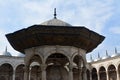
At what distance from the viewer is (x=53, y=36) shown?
824cm

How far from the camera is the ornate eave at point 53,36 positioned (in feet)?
26.7

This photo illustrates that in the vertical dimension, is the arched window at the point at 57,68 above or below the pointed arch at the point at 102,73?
below

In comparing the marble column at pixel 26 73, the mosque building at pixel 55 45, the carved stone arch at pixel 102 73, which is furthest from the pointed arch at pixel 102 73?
the marble column at pixel 26 73

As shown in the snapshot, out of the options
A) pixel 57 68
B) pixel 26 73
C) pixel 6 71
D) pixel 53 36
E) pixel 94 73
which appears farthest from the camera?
pixel 94 73

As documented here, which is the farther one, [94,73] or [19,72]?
[94,73]

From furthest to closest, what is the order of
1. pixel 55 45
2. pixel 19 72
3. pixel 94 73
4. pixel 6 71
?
pixel 94 73, pixel 19 72, pixel 6 71, pixel 55 45

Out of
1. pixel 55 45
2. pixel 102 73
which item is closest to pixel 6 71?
pixel 102 73

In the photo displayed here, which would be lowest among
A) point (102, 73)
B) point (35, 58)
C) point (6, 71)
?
point (35, 58)

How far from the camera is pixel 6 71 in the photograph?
35375 millimetres

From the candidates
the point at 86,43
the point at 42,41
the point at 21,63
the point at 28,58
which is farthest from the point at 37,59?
the point at 21,63

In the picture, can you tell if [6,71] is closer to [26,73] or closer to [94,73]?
[94,73]

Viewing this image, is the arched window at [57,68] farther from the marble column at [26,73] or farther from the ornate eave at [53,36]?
the ornate eave at [53,36]

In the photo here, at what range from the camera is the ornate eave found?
26.7ft

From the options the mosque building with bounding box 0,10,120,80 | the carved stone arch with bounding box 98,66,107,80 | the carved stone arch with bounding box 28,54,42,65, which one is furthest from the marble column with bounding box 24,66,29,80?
the carved stone arch with bounding box 98,66,107,80
